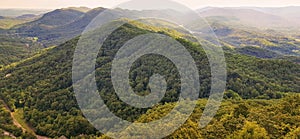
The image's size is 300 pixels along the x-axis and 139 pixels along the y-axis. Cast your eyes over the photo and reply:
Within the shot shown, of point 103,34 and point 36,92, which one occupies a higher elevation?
point 103,34

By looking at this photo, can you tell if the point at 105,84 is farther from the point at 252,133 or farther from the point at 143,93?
the point at 252,133

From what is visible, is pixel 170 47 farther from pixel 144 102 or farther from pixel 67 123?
pixel 67 123

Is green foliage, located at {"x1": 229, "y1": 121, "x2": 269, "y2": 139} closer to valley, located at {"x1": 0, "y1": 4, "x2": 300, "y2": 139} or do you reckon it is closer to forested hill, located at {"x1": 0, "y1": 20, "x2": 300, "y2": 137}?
valley, located at {"x1": 0, "y1": 4, "x2": 300, "y2": 139}

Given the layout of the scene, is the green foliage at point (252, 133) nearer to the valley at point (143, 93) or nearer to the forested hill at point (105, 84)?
the valley at point (143, 93)

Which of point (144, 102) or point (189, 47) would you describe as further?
point (189, 47)

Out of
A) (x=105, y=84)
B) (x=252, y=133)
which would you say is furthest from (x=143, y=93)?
(x=252, y=133)

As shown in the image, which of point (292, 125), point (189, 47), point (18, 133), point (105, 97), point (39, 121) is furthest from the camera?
point (189, 47)

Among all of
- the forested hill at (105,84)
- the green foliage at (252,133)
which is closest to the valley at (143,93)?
the forested hill at (105,84)

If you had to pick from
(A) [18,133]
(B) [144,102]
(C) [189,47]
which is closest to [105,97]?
(B) [144,102]
